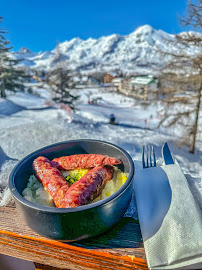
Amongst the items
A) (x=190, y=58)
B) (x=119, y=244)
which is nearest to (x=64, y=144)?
(x=119, y=244)

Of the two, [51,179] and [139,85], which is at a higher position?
[139,85]

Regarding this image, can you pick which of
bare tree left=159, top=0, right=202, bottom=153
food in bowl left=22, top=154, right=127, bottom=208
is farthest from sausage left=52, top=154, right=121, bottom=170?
bare tree left=159, top=0, right=202, bottom=153

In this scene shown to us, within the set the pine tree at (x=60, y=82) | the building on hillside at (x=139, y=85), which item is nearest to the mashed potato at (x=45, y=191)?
the pine tree at (x=60, y=82)

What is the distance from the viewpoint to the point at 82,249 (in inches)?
30.9

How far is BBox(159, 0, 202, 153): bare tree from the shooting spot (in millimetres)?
6094

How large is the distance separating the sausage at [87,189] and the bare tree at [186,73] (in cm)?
661

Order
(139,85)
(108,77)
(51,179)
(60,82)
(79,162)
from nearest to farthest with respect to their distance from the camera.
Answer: (51,179) → (79,162) → (60,82) → (139,85) → (108,77)

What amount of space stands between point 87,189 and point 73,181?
0.22 meters

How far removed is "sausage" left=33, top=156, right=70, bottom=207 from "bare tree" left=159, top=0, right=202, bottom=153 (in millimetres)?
6677

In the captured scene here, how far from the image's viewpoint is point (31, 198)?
35.9 inches

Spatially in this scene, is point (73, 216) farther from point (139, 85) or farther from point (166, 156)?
point (139, 85)

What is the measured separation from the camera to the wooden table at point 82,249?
75cm

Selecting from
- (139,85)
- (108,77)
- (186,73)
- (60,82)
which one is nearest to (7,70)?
A: (60,82)

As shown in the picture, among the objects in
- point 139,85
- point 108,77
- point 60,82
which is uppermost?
point 108,77
